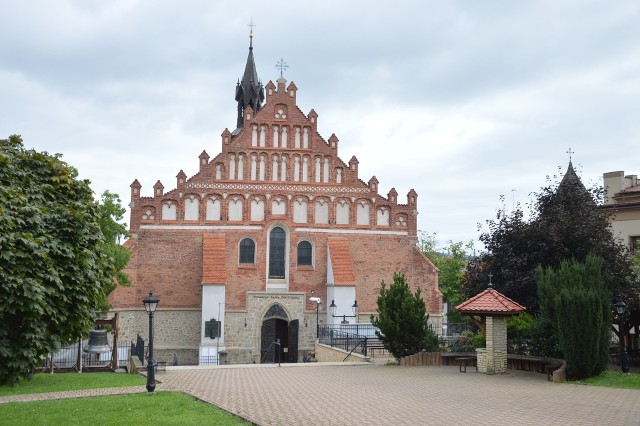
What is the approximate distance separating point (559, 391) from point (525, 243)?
8.52 metres

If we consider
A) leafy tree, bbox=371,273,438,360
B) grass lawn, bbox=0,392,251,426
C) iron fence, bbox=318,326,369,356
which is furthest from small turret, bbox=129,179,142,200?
grass lawn, bbox=0,392,251,426

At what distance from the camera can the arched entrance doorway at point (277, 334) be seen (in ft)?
117

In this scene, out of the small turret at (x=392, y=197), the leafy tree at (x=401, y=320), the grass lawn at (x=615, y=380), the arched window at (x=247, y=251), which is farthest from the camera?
the small turret at (x=392, y=197)

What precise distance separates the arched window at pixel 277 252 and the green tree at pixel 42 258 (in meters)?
18.5

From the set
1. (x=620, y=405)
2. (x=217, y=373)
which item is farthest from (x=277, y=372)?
(x=620, y=405)

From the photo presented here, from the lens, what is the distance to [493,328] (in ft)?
72.2

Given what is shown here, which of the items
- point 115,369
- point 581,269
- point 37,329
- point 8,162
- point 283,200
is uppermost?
point 283,200

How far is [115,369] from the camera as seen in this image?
79.5ft

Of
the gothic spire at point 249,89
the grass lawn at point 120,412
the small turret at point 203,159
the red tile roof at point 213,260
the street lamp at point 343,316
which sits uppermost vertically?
the gothic spire at point 249,89

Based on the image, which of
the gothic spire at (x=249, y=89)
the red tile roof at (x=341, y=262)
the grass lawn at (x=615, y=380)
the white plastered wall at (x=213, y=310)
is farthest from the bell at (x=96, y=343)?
the gothic spire at (x=249, y=89)

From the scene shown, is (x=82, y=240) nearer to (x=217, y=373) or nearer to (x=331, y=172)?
(x=217, y=373)

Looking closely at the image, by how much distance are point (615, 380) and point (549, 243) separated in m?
6.58

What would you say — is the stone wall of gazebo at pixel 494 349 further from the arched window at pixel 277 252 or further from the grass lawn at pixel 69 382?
the arched window at pixel 277 252

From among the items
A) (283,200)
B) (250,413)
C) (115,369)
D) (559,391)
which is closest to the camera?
(250,413)
